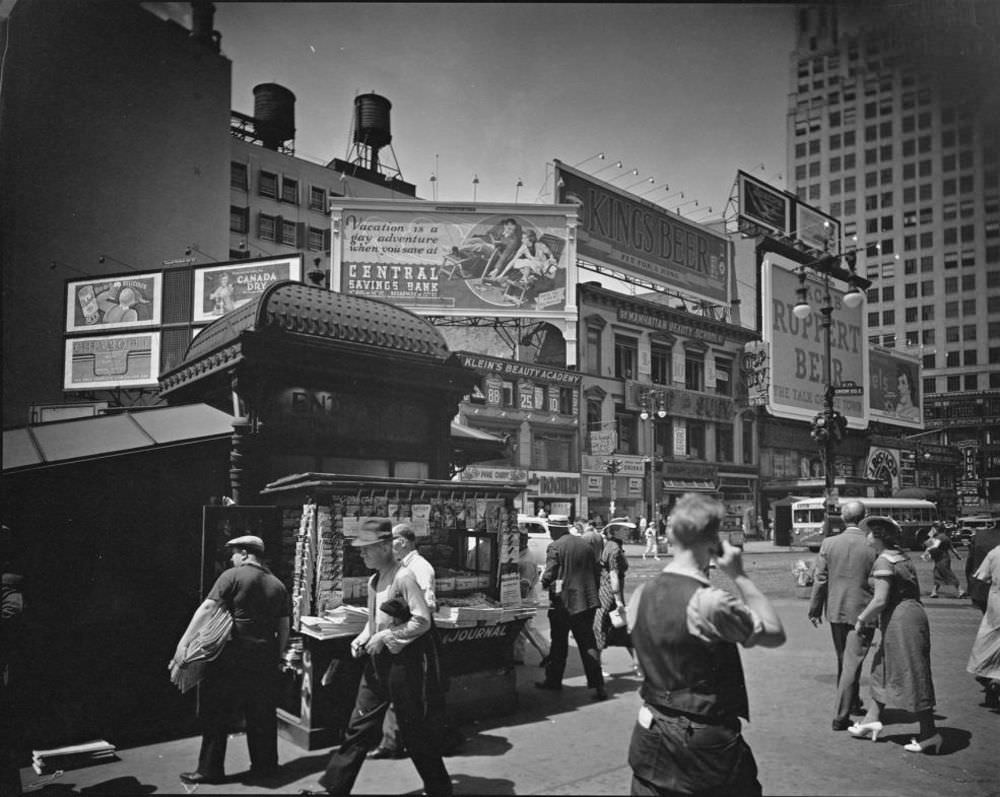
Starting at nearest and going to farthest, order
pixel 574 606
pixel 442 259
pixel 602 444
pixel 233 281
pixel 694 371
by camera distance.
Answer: pixel 574 606 → pixel 233 281 → pixel 442 259 → pixel 602 444 → pixel 694 371

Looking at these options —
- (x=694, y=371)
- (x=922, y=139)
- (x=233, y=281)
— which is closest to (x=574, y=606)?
(x=922, y=139)

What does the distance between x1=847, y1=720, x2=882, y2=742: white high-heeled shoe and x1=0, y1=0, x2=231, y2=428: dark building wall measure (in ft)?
25.3

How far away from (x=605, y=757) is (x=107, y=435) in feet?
18.0

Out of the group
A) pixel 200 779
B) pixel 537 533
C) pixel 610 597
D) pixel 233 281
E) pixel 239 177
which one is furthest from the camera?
pixel 239 177

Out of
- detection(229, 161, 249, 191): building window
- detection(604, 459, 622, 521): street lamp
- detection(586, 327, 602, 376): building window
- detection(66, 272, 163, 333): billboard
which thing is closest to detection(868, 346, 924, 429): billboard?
detection(586, 327, 602, 376): building window

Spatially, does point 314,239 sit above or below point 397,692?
above

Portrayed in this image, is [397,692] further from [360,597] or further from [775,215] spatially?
[775,215]

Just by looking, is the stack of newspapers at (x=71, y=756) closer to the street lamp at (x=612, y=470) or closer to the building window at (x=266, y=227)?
the street lamp at (x=612, y=470)

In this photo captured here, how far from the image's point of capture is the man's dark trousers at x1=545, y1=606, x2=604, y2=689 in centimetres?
784

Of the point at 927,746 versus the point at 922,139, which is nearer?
the point at 927,746

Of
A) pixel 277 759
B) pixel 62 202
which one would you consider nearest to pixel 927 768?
pixel 277 759

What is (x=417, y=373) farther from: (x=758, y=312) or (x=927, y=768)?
(x=758, y=312)

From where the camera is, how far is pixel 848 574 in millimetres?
6871

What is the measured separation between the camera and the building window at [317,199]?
4662cm
